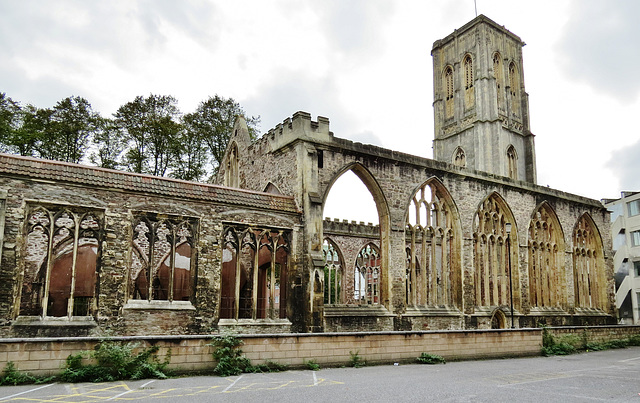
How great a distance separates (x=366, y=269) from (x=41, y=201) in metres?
20.8

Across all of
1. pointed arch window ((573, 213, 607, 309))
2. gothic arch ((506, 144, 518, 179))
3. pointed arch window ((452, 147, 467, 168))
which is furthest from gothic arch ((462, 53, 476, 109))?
pointed arch window ((573, 213, 607, 309))

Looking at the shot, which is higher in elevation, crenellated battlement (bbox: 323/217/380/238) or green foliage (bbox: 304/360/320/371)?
crenellated battlement (bbox: 323/217/380/238)

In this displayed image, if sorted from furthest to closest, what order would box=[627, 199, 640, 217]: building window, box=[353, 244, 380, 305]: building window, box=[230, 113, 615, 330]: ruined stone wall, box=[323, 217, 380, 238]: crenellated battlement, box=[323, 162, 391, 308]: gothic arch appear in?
1. box=[627, 199, 640, 217]: building window
2. box=[353, 244, 380, 305]: building window
3. box=[323, 217, 380, 238]: crenellated battlement
4. box=[323, 162, 391, 308]: gothic arch
5. box=[230, 113, 615, 330]: ruined stone wall

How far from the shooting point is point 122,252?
13844 millimetres

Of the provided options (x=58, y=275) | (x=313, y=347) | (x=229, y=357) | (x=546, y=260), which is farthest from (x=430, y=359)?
(x=546, y=260)

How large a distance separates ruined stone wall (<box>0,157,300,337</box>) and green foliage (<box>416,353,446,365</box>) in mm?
4689

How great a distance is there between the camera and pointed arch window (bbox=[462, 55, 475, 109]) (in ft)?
166

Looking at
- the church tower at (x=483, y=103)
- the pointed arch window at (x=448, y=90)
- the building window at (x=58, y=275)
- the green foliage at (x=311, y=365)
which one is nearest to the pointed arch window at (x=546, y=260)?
the green foliage at (x=311, y=365)

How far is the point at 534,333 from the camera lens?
1611 centimetres

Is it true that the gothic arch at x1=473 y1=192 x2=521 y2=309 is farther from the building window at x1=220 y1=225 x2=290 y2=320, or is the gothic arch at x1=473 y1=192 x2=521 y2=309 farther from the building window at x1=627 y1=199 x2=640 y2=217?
the building window at x1=627 y1=199 x2=640 y2=217

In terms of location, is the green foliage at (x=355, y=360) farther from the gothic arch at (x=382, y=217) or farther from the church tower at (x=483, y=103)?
the church tower at (x=483, y=103)

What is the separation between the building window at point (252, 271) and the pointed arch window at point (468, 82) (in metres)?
35.8

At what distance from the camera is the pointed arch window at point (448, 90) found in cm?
5281

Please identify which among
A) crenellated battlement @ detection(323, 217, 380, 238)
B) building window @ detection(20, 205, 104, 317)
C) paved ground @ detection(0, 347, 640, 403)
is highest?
crenellated battlement @ detection(323, 217, 380, 238)
